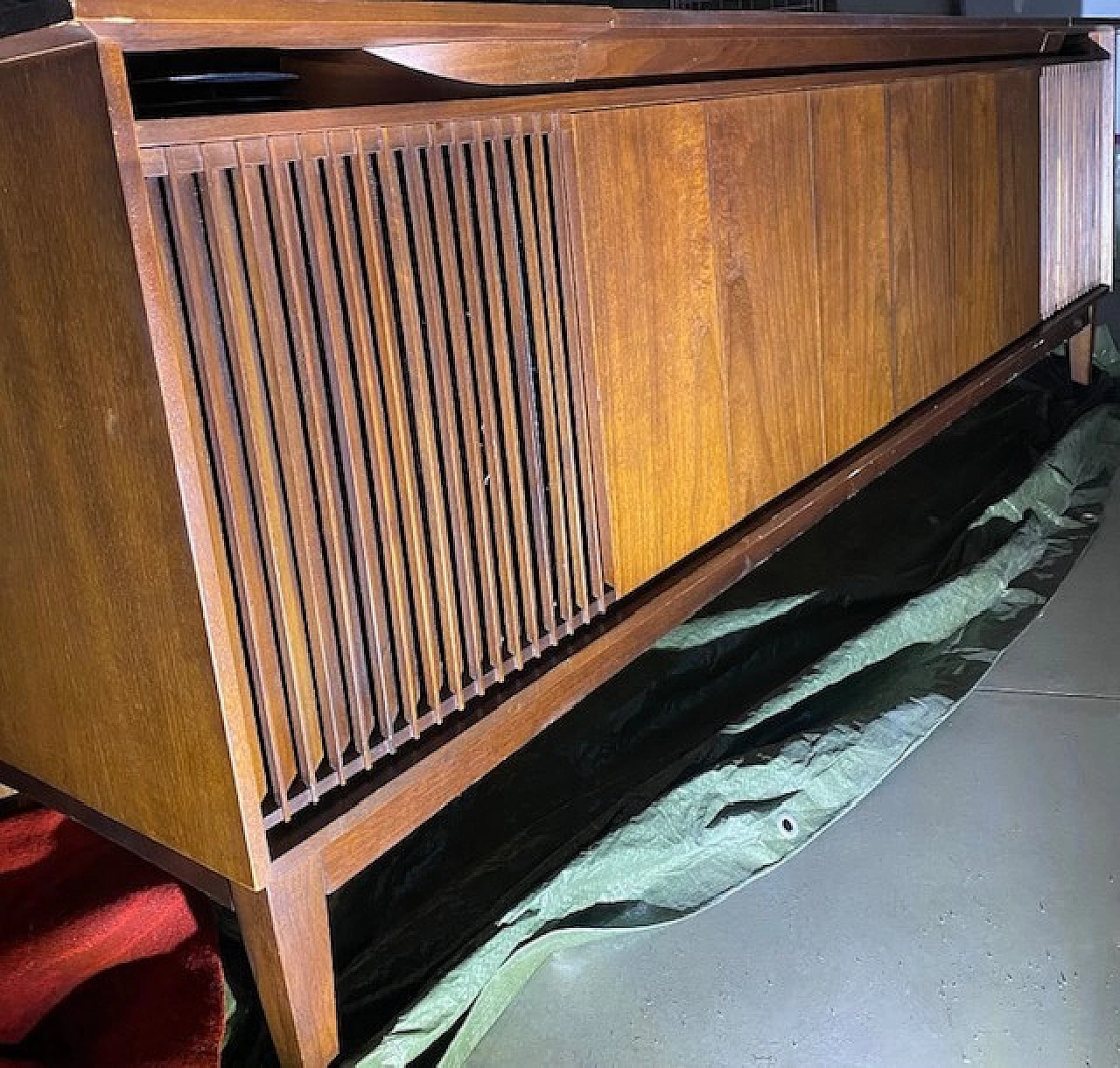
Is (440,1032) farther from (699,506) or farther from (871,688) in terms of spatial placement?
(871,688)

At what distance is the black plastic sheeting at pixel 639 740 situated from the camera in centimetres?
108

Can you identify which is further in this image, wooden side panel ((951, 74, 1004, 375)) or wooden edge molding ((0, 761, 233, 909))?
wooden side panel ((951, 74, 1004, 375))

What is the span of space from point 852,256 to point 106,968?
41.7 inches

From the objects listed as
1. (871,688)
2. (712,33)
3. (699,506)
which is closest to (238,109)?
(712,33)

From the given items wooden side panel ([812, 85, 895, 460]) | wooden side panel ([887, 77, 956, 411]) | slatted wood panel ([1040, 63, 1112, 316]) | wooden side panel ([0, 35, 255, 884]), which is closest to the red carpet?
wooden side panel ([0, 35, 255, 884])

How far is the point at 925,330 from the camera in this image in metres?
1.71

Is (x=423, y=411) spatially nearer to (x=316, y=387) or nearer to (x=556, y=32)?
(x=316, y=387)

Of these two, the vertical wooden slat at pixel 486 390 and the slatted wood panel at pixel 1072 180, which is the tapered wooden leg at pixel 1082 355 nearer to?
the slatted wood panel at pixel 1072 180

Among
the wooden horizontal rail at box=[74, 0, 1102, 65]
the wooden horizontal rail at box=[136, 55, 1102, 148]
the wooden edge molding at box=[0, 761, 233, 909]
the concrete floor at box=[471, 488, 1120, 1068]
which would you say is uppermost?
the wooden horizontal rail at box=[74, 0, 1102, 65]

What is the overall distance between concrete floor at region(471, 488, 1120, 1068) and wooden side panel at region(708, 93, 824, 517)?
0.36m

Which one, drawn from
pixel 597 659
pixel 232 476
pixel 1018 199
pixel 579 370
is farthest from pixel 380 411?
pixel 1018 199

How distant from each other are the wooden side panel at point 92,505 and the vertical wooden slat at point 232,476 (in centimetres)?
4

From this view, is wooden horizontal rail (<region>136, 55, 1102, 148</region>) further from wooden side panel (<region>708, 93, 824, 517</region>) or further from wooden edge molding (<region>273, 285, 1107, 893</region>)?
wooden edge molding (<region>273, 285, 1107, 893</region>)

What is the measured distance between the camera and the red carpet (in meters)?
0.98
